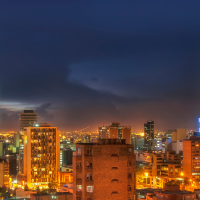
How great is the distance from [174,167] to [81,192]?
191 ft

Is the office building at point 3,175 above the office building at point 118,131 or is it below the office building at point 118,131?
below

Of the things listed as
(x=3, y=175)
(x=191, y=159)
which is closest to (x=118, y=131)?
(x=191, y=159)

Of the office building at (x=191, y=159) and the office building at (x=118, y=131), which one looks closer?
the office building at (x=191, y=159)

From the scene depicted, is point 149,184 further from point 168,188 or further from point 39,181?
point 168,188

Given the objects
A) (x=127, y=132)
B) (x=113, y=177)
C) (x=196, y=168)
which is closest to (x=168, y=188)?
A: (x=113, y=177)

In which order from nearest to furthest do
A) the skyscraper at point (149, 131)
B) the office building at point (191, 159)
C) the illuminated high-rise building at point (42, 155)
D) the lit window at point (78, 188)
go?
the lit window at point (78, 188), the illuminated high-rise building at point (42, 155), the office building at point (191, 159), the skyscraper at point (149, 131)

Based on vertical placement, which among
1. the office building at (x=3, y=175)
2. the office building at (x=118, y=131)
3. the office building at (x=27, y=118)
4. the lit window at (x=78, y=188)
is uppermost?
the office building at (x=27, y=118)

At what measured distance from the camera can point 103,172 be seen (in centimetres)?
2342

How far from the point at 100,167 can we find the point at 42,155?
57.1 metres

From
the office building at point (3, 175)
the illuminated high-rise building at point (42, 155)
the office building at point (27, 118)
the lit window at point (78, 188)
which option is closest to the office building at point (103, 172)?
the lit window at point (78, 188)

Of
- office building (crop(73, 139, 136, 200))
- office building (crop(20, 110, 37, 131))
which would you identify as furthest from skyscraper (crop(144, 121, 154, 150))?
office building (crop(73, 139, 136, 200))

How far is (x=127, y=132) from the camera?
437 feet

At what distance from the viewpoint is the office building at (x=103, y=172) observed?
23.3 metres

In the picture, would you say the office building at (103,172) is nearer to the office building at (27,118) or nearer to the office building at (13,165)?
the office building at (13,165)
